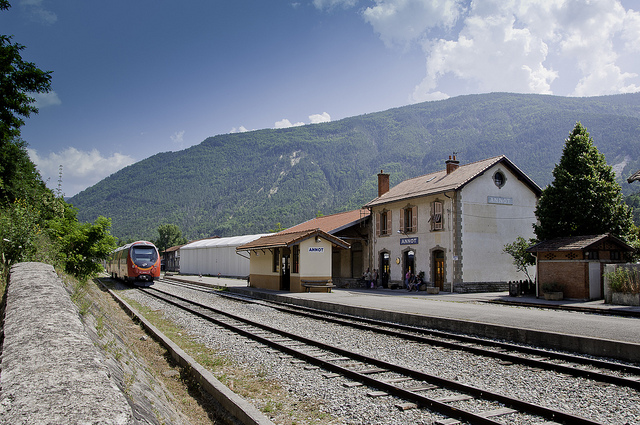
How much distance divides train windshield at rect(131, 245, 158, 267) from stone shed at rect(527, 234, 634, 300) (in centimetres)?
2340

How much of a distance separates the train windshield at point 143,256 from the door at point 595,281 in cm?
2508

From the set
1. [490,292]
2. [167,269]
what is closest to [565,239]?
[490,292]

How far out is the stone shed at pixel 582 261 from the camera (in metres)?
19.6

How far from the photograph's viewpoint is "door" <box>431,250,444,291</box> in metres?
28.0

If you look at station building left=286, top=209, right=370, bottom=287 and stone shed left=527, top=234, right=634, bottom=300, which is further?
station building left=286, top=209, right=370, bottom=287

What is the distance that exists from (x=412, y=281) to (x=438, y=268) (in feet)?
5.97

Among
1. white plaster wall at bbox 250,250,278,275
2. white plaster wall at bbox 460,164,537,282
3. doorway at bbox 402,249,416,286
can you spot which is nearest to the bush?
white plaster wall at bbox 460,164,537,282

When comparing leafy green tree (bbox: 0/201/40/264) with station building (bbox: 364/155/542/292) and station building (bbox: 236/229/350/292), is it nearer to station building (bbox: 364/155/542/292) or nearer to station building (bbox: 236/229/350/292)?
station building (bbox: 236/229/350/292)

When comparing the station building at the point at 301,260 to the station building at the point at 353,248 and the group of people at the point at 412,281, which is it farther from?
the station building at the point at 353,248

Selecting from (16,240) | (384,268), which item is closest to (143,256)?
(384,268)

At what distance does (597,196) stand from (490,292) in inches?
321

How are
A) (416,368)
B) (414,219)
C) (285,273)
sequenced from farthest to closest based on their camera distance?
1. (414,219)
2. (285,273)
3. (416,368)

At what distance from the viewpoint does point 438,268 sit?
28.4 meters

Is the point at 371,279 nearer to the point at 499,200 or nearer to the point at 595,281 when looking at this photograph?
the point at 499,200
